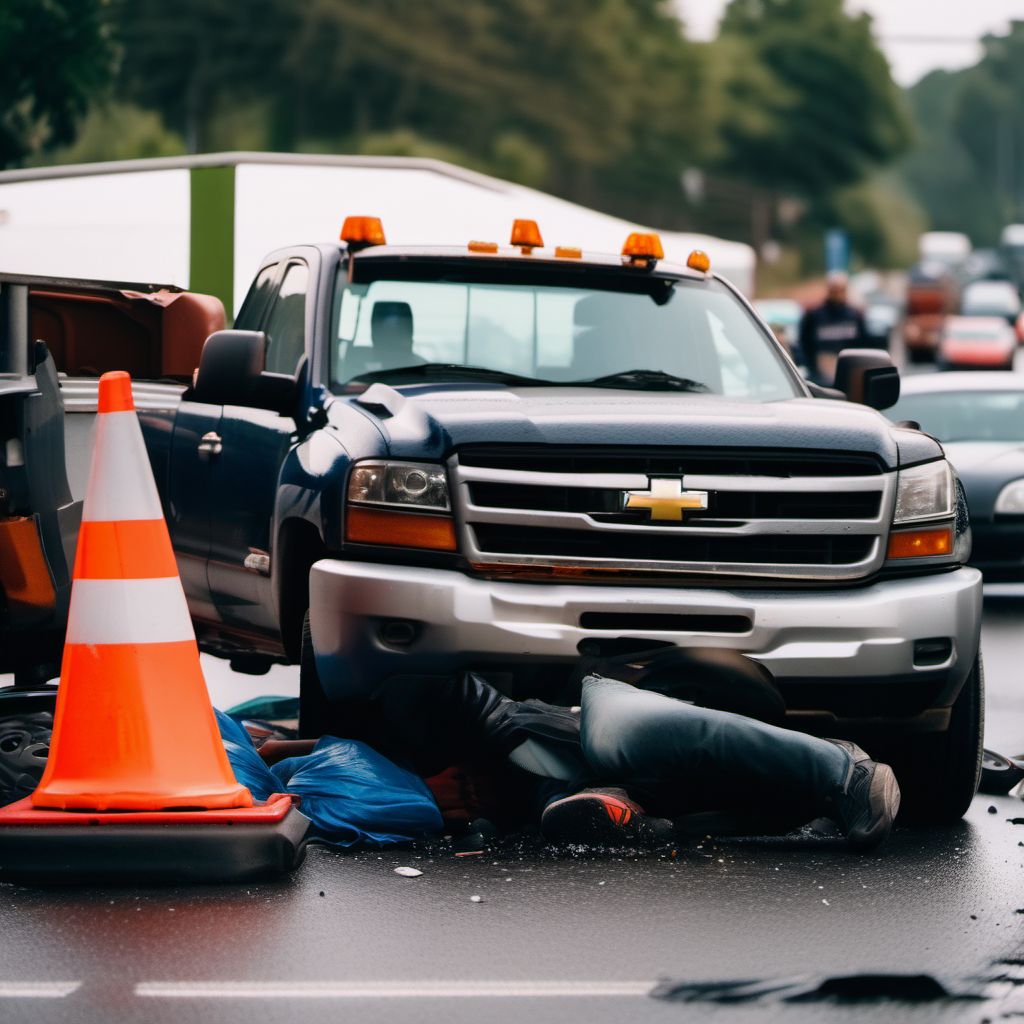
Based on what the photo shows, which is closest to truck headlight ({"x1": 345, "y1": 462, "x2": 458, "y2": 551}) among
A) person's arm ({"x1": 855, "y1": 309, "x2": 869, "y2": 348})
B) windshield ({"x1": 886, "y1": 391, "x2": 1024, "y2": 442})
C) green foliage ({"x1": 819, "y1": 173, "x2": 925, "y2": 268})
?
windshield ({"x1": 886, "y1": 391, "x2": 1024, "y2": 442})

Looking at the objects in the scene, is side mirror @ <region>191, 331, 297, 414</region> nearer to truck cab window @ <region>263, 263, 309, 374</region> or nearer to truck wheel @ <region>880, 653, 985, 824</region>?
truck cab window @ <region>263, 263, 309, 374</region>

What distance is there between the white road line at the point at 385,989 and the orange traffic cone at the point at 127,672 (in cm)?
99

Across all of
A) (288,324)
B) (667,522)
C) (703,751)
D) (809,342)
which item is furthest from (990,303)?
(703,751)

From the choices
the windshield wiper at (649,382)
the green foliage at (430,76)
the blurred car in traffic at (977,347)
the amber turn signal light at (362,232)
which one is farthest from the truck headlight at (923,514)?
the green foliage at (430,76)

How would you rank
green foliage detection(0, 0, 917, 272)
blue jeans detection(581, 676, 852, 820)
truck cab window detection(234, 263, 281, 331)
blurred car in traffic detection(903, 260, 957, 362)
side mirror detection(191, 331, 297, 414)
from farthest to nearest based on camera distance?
green foliage detection(0, 0, 917, 272), blurred car in traffic detection(903, 260, 957, 362), truck cab window detection(234, 263, 281, 331), side mirror detection(191, 331, 297, 414), blue jeans detection(581, 676, 852, 820)

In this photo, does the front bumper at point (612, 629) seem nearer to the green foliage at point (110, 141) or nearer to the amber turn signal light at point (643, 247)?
the amber turn signal light at point (643, 247)

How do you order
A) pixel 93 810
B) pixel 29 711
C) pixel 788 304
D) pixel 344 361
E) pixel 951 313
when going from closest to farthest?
pixel 93 810
pixel 29 711
pixel 344 361
pixel 788 304
pixel 951 313

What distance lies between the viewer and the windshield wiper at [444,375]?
748 centimetres

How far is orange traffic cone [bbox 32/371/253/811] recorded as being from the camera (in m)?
5.91

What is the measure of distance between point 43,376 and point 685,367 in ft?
7.03

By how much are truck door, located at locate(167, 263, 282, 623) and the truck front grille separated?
6.23 feet

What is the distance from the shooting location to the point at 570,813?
→ 20.7ft

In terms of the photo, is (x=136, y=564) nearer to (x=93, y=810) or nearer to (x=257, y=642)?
(x=93, y=810)

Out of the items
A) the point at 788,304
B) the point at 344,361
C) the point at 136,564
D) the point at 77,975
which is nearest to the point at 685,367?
the point at 344,361
